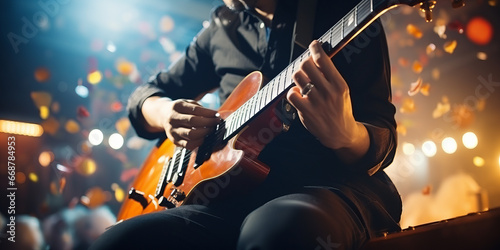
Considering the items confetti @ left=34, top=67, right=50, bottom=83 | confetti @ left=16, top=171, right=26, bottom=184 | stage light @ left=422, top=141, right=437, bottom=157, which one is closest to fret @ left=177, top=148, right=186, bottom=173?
confetti @ left=16, top=171, right=26, bottom=184

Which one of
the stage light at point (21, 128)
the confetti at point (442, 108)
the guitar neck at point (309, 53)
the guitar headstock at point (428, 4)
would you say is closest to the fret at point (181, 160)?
the guitar neck at point (309, 53)

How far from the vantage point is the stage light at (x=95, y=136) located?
20.6ft

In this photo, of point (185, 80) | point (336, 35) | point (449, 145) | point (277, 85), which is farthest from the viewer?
point (449, 145)

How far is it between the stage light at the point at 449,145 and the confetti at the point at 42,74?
636 centimetres

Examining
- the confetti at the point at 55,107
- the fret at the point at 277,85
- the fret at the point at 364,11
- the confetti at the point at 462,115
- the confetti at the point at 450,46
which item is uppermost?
the confetti at the point at 450,46

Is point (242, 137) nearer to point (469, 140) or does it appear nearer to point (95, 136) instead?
point (469, 140)

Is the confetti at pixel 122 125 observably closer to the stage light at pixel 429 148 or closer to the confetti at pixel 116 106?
Result: the confetti at pixel 116 106

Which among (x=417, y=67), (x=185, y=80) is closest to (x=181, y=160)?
(x=185, y=80)

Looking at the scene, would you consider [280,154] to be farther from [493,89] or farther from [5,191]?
[493,89]

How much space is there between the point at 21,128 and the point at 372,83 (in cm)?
555

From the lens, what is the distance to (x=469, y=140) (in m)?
5.36

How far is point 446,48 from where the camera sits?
5.59m

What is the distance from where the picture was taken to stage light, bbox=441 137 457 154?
5.66 metres

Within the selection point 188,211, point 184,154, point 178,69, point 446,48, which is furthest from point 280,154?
point 446,48
